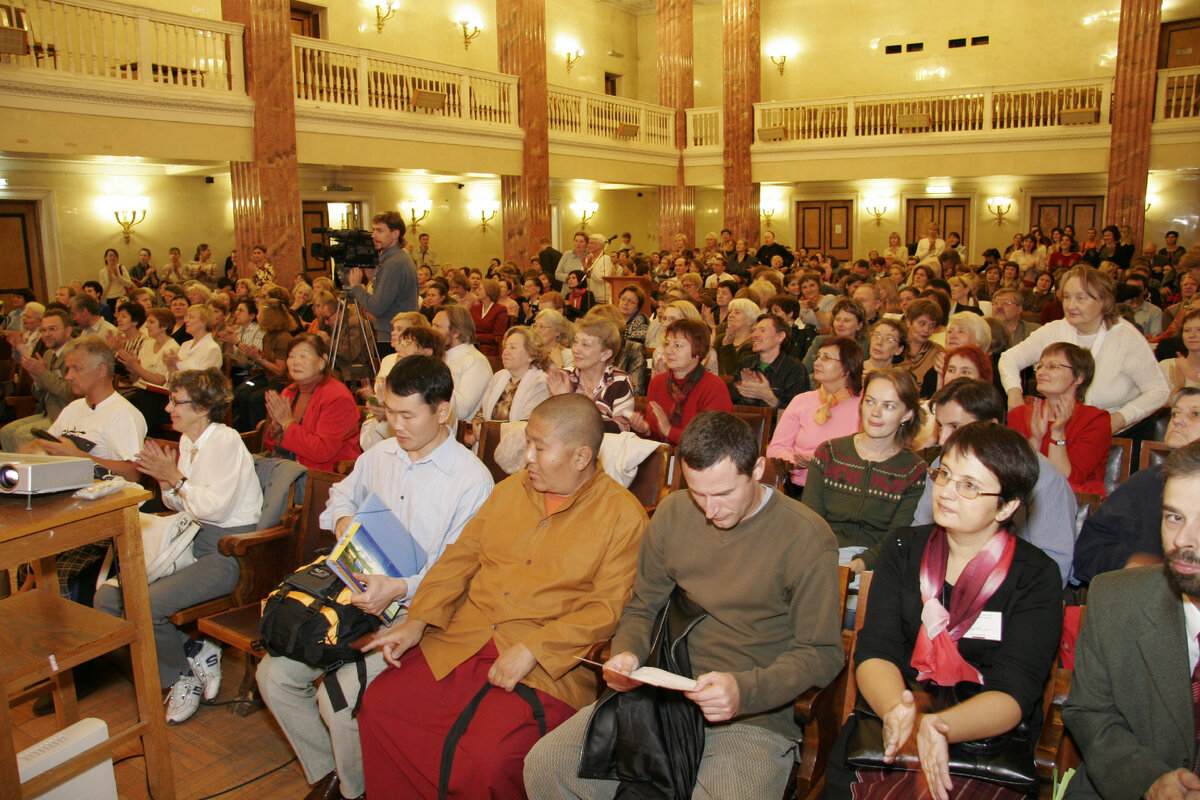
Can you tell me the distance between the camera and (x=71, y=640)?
2355 mm

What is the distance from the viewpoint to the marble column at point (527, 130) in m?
14.7

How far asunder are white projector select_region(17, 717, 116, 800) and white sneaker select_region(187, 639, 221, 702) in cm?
88

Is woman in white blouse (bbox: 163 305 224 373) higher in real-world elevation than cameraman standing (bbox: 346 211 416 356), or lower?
lower

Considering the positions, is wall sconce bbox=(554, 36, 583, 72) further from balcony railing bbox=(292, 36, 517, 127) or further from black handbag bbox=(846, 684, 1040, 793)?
black handbag bbox=(846, 684, 1040, 793)

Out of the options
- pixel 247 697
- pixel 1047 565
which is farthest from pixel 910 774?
pixel 247 697

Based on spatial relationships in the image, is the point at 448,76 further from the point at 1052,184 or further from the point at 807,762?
the point at 807,762

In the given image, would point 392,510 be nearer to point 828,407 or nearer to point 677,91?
point 828,407

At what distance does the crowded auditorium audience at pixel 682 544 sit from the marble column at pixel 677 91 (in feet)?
44.8

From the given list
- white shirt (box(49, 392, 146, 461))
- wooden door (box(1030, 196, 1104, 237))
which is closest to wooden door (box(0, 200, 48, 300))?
white shirt (box(49, 392, 146, 461))

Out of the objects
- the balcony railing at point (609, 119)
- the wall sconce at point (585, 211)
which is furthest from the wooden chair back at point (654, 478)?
the wall sconce at point (585, 211)

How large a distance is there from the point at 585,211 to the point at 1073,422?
16.9 meters

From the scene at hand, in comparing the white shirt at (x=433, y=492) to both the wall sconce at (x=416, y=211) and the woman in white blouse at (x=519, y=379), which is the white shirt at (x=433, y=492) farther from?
the wall sconce at (x=416, y=211)

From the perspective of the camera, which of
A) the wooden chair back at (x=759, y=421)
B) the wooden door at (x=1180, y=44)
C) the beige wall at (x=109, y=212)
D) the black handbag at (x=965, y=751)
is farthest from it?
the wooden door at (x=1180, y=44)

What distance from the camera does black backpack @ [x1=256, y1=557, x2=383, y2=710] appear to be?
255 cm
